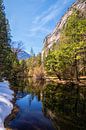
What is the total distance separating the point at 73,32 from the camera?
187 feet

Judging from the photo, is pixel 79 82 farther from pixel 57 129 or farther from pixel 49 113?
pixel 57 129

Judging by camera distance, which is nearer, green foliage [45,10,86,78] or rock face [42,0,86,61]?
green foliage [45,10,86,78]

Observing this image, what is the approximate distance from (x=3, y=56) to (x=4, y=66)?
14.6 feet

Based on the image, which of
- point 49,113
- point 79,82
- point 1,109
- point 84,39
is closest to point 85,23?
point 84,39

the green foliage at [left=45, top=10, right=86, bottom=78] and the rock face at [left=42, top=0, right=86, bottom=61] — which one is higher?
the rock face at [left=42, top=0, right=86, bottom=61]

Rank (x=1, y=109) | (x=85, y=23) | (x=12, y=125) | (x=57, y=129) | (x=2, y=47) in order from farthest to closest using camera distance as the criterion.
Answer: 1. (x=85, y=23)
2. (x=2, y=47)
3. (x=1, y=109)
4. (x=12, y=125)
5. (x=57, y=129)

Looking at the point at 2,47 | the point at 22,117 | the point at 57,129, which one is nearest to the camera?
the point at 57,129

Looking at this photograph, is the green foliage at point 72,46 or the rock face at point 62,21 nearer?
the green foliage at point 72,46

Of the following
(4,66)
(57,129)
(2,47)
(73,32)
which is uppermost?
(73,32)

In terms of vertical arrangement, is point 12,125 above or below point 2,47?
below

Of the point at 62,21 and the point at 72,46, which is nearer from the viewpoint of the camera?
the point at 72,46

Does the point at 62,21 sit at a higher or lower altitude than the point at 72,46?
higher

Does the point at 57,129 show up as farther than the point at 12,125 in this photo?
No

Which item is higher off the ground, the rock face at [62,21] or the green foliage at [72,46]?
the rock face at [62,21]
